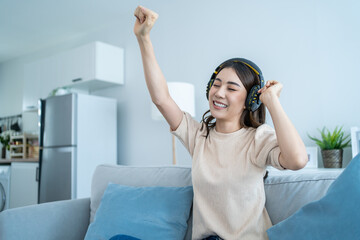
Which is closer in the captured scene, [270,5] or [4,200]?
[270,5]

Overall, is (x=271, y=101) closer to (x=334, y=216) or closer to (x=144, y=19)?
(x=334, y=216)

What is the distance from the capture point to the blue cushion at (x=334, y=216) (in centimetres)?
86

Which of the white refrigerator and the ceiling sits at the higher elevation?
the ceiling

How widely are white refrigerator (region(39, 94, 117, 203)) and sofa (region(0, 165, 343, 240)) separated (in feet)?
6.09

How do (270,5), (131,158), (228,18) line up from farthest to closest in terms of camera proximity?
(131,158)
(228,18)
(270,5)

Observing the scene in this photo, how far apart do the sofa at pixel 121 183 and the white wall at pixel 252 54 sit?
130cm

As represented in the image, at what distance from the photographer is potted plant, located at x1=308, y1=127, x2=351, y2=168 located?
2.36 meters

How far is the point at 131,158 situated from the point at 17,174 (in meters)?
1.57

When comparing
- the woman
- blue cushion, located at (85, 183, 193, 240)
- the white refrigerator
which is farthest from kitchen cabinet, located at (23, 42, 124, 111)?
the woman

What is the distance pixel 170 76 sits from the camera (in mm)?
3654

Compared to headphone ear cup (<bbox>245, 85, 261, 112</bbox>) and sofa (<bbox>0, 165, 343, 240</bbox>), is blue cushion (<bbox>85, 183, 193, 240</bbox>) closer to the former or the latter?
sofa (<bbox>0, 165, 343, 240</bbox>)

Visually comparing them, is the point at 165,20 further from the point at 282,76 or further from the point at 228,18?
the point at 282,76

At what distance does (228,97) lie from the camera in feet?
4.01

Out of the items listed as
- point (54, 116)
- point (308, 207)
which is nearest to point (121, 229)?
point (308, 207)
